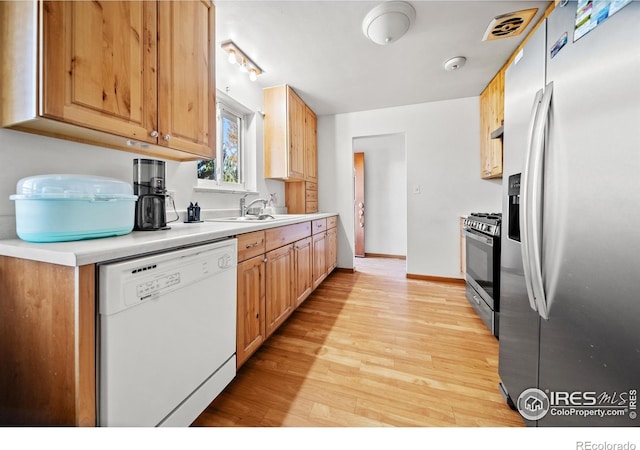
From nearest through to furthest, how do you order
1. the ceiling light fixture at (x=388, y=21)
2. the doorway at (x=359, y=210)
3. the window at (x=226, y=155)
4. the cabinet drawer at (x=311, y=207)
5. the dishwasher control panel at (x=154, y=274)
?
the dishwasher control panel at (x=154, y=274), the ceiling light fixture at (x=388, y=21), the window at (x=226, y=155), the cabinet drawer at (x=311, y=207), the doorway at (x=359, y=210)

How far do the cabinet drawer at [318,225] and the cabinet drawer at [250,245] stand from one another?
108 cm

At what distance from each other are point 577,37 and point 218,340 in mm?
1769

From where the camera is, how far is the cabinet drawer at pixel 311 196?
11.4 ft

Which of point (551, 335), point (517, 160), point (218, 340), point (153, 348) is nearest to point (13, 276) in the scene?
point (153, 348)

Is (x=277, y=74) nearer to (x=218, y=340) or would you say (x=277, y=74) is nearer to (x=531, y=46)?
(x=531, y=46)

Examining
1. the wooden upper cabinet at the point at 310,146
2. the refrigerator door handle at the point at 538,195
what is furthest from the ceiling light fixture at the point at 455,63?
the refrigerator door handle at the point at 538,195

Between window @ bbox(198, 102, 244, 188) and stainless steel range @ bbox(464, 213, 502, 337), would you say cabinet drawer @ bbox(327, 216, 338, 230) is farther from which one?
stainless steel range @ bbox(464, 213, 502, 337)

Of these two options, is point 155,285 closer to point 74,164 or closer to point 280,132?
point 74,164

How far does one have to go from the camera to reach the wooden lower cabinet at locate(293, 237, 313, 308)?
2.13m

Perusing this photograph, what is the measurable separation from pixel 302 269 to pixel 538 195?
1803mm

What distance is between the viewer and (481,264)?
206 centimetres

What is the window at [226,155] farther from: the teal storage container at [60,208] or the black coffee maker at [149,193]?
the teal storage container at [60,208]

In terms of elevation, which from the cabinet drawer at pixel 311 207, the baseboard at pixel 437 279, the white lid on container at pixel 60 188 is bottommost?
the baseboard at pixel 437 279

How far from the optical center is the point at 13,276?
762mm
